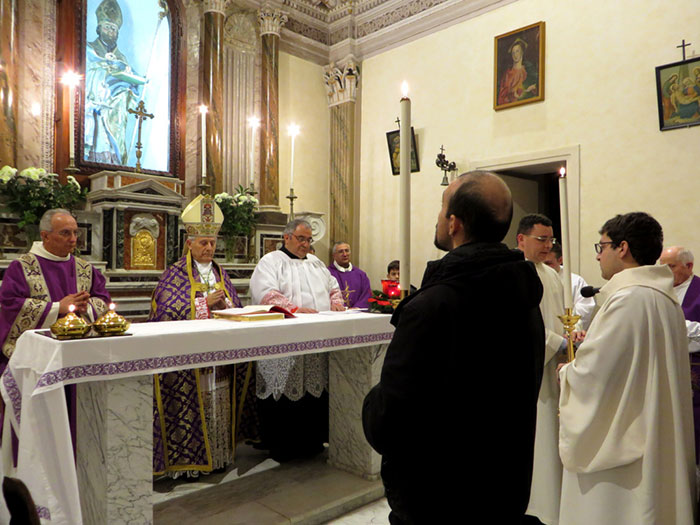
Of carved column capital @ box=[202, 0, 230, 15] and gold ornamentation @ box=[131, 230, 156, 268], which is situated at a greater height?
carved column capital @ box=[202, 0, 230, 15]

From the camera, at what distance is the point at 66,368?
2334mm

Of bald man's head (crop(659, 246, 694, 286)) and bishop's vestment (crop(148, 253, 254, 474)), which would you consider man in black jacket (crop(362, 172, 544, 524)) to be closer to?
bishop's vestment (crop(148, 253, 254, 474))

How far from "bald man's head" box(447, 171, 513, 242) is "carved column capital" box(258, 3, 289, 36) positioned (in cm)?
754

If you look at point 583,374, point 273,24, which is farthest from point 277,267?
point 273,24

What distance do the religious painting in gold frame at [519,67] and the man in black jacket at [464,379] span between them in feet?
18.9

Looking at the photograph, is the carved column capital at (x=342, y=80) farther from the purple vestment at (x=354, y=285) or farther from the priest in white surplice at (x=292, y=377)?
Answer: the priest in white surplice at (x=292, y=377)

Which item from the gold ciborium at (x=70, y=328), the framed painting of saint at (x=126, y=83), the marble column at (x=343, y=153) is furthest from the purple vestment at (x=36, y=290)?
the marble column at (x=343, y=153)

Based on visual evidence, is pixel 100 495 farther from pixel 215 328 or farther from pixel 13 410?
pixel 215 328

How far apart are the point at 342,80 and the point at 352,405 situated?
6415 mm

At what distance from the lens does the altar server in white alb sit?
6.73ft

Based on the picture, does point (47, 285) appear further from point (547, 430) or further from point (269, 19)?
point (269, 19)

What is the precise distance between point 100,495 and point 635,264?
2620 mm

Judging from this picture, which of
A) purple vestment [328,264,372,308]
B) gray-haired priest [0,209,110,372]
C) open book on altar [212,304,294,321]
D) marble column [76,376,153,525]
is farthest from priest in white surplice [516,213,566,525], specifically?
purple vestment [328,264,372,308]

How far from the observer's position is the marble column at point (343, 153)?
343 inches
